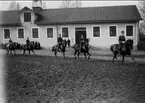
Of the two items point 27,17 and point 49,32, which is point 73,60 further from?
point 27,17

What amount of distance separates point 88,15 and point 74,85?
22858 millimetres

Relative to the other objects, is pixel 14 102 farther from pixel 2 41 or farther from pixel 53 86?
pixel 2 41

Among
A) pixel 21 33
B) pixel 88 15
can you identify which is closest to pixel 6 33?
pixel 21 33

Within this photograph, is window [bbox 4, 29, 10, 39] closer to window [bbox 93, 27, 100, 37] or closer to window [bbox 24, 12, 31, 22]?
window [bbox 24, 12, 31, 22]

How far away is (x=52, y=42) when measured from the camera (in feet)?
104

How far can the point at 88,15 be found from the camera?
3159cm

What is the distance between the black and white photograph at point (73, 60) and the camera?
8.64m

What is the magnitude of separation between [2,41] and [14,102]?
26.9 m

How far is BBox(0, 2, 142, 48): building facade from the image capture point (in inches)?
1160

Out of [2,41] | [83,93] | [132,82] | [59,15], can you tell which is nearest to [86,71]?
[132,82]

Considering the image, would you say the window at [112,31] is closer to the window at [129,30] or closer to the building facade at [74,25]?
the building facade at [74,25]

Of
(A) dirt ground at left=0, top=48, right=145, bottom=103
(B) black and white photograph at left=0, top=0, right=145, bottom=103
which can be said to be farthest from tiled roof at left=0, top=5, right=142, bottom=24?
(A) dirt ground at left=0, top=48, right=145, bottom=103

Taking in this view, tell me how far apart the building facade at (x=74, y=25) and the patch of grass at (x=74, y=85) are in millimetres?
17572

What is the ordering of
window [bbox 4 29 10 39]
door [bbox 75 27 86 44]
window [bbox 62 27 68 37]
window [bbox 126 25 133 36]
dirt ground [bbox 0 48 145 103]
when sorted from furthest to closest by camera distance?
window [bbox 4 29 10 39] < window [bbox 62 27 68 37] < door [bbox 75 27 86 44] < window [bbox 126 25 133 36] < dirt ground [bbox 0 48 145 103]
